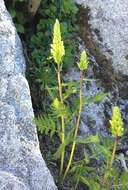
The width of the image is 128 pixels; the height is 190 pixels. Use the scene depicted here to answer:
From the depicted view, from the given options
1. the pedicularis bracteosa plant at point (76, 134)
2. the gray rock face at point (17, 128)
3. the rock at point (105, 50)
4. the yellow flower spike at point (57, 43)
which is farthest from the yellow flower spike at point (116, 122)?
the rock at point (105, 50)

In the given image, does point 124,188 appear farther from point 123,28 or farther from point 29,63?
point 123,28

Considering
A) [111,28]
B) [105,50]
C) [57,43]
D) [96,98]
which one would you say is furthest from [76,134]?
[111,28]

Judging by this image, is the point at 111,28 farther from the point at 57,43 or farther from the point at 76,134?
the point at 57,43

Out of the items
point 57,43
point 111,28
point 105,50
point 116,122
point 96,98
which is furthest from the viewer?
point 111,28

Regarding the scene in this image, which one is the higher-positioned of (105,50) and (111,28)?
(111,28)

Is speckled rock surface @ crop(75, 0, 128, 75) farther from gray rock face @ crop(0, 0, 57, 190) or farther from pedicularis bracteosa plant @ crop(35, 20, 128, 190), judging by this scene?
gray rock face @ crop(0, 0, 57, 190)

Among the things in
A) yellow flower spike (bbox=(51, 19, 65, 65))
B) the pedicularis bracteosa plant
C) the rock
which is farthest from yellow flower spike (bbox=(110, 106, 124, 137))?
the rock

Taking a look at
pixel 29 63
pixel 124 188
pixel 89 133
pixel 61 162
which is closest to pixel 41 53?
pixel 29 63
